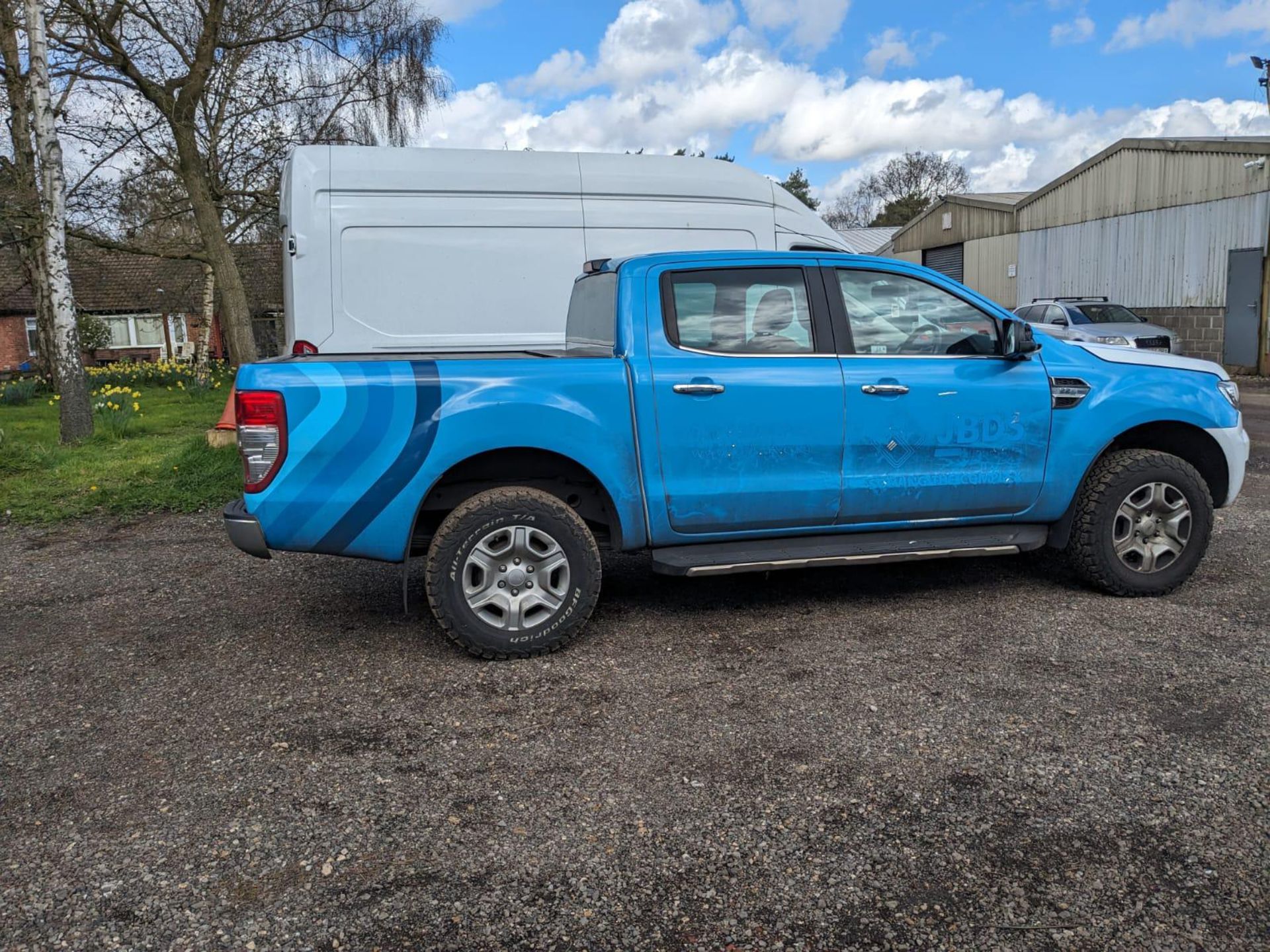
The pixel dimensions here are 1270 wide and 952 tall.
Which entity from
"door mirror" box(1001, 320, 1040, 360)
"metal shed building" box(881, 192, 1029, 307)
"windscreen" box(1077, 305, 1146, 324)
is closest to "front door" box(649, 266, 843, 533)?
"door mirror" box(1001, 320, 1040, 360)

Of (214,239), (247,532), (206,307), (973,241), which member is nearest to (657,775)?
(247,532)

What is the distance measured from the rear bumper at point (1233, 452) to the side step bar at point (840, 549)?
1.19 metres

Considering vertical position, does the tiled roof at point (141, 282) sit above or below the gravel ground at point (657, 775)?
above

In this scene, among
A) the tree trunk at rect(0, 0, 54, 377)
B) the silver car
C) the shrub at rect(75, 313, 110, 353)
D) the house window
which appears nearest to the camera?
the tree trunk at rect(0, 0, 54, 377)

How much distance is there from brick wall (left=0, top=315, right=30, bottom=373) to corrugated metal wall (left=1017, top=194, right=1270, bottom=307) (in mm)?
37889

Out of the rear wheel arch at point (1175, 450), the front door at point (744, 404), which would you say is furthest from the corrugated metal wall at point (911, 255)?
the front door at point (744, 404)

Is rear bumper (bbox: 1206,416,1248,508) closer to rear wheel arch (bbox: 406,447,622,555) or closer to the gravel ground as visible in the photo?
the gravel ground

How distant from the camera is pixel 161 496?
29.0ft

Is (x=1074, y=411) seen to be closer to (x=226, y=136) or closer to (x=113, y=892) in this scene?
(x=113, y=892)

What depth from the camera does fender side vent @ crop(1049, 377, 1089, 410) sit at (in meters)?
5.26

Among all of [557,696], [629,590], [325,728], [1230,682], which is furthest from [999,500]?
[325,728]

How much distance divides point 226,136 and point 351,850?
18169 mm

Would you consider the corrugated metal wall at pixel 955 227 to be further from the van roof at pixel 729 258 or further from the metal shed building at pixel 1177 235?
the van roof at pixel 729 258

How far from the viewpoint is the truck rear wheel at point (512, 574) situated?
4602mm
